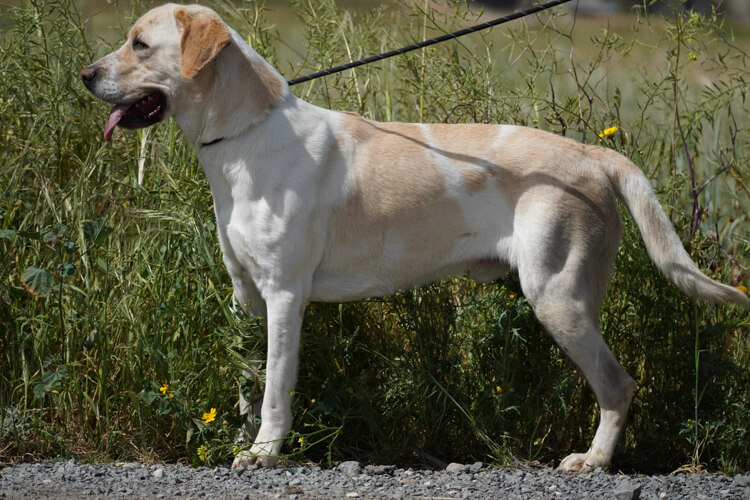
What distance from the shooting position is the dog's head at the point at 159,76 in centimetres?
373

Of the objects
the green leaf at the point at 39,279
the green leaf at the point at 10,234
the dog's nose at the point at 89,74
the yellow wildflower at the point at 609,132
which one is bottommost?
the green leaf at the point at 39,279

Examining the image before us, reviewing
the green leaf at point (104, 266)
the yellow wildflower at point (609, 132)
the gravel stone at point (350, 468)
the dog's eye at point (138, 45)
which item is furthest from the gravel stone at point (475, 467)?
the dog's eye at point (138, 45)

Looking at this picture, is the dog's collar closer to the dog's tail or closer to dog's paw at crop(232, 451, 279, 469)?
dog's paw at crop(232, 451, 279, 469)

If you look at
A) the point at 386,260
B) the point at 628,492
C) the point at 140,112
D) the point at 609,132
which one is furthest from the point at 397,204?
the point at 628,492

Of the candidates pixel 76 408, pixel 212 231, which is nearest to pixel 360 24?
pixel 212 231

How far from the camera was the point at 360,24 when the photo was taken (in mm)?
5730

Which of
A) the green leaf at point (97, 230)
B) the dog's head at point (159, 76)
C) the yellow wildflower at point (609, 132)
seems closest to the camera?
the dog's head at point (159, 76)

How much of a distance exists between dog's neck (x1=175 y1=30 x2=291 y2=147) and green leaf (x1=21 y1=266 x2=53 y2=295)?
37.0 inches

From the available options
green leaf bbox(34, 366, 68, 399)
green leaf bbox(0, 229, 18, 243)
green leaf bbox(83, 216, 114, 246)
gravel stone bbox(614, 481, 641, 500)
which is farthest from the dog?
green leaf bbox(34, 366, 68, 399)

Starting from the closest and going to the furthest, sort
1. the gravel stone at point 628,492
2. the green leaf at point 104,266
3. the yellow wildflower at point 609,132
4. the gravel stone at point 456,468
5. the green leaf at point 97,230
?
the gravel stone at point 628,492
the gravel stone at point 456,468
the green leaf at point 97,230
the green leaf at point 104,266
the yellow wildflower at point 609,132

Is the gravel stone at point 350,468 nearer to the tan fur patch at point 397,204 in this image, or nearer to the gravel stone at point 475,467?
the gravel stone at point 475,467

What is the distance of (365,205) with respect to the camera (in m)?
3.88

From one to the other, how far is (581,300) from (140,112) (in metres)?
2.05

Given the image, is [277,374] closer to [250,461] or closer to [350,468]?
[250,461]
